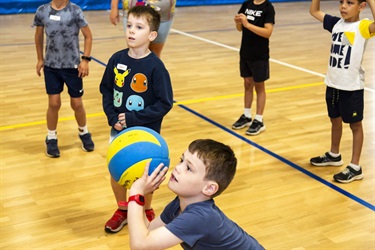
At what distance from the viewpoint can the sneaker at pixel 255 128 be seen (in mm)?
5285

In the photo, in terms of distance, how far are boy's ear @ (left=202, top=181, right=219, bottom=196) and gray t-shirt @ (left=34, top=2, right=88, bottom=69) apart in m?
2.55

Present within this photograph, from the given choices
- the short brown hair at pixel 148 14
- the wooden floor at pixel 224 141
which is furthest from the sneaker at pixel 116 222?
the short brown hair at pixel 148 14

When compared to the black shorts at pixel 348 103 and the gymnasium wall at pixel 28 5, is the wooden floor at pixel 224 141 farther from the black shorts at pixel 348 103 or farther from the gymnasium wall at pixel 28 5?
the gymnasium wall at pixel 28 5

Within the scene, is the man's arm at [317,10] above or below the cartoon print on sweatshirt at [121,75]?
above

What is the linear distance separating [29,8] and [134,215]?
407 inches

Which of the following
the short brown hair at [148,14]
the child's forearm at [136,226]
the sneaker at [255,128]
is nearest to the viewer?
Answer: the child's forearm at [136,226]

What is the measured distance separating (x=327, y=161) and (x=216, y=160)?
2.60 meters

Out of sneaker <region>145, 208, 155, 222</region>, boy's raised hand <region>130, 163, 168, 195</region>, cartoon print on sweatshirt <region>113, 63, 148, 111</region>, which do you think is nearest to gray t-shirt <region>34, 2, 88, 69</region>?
cartoon print on sweatshirt <region>113, 63, 148, 111</region>

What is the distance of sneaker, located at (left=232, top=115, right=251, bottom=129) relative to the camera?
17.9 feet

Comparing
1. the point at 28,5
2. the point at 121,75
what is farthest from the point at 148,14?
the point at 28,5

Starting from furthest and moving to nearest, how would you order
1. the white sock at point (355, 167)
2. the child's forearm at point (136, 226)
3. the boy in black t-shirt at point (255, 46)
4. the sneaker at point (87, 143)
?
1. the boy in black t-shirt at point (255, 46)
2. the sneaker at point (87, 143)
3. the white sock at point (355, 167)
4. the child's forearm at point (136, 226)

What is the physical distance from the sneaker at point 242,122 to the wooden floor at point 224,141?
0.31 ft

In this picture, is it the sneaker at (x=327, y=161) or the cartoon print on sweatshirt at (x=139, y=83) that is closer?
the cartoon print on sweatshirt at (x=139, y=83)

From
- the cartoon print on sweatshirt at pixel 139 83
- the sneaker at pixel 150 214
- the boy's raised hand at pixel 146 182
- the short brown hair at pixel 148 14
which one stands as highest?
the short brown hair at pixel 148 14
